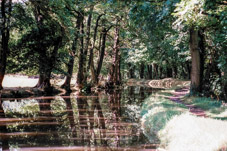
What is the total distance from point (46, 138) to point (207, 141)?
4536mm

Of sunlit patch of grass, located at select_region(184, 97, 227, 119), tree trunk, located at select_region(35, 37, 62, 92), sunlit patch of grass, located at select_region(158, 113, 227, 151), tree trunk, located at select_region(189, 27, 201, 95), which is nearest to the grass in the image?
sunlit patch of grass, located at select_region(158, 113, 227, 151)

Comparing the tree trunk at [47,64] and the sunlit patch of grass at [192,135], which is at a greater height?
the tree trunk at [47,64]

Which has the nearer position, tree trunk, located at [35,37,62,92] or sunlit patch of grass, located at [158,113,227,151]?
sunlit patch of grass, located at [158,113,227,151]

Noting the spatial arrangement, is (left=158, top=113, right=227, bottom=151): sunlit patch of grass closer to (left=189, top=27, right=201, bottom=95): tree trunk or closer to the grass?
the grass

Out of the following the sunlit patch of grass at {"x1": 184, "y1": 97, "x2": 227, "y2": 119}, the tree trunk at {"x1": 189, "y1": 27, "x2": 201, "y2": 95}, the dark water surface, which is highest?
the tree trunk at {"x1": 189, "y1": 27, "x2": 201, "y2": 95}

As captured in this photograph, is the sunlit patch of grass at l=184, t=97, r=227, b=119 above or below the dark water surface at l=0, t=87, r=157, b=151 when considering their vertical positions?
above

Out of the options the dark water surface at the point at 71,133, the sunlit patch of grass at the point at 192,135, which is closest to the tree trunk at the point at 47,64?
the dark water surface at the point at 71,133

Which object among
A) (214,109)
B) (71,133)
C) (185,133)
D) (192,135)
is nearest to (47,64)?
(71,133)

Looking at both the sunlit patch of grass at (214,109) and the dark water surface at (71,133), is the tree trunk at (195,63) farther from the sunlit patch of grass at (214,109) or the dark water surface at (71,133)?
the dark water surface at (71,133)

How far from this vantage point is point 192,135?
542cm

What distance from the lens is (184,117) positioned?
722 centimetres

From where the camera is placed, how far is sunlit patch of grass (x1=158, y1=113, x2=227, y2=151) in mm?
4828

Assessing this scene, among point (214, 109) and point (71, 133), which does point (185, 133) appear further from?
point (214, 109)

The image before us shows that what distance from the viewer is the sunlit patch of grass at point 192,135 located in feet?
15.8
